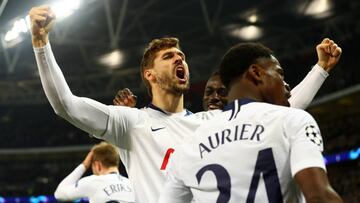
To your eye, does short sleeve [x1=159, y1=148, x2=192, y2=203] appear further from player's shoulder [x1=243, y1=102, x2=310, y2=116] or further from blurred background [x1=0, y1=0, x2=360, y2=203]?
blurred background [x1=0, y1=0, x2=360, y2=203]

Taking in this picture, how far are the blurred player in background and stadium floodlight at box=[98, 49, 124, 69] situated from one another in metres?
13.7

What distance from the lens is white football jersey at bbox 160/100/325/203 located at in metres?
1.94

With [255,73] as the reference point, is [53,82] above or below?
above

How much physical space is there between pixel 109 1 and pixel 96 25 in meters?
1.97

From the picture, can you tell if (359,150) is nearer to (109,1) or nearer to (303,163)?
(109,1)

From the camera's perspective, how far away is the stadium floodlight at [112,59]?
19469 mm

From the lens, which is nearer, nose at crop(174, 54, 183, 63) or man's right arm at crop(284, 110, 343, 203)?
man's right arm at crop(284, 110, 343, 203)

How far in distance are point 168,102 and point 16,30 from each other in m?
12.2

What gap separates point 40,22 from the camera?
289 cm

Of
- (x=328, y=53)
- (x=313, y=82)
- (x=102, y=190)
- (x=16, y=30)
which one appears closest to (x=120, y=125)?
(x=313, y=82)

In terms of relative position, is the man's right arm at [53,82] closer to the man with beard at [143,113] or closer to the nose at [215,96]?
the man with beard at [143,113]

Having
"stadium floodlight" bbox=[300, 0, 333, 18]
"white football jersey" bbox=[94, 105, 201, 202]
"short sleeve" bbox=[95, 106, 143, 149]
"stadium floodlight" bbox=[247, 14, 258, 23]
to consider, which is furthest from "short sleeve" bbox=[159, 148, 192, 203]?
"stadium floodlight" bbox=[247, 14, 258, 23]

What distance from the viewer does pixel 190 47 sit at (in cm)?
1866

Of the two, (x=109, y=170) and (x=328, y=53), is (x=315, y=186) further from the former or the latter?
(x=109, y=170)
